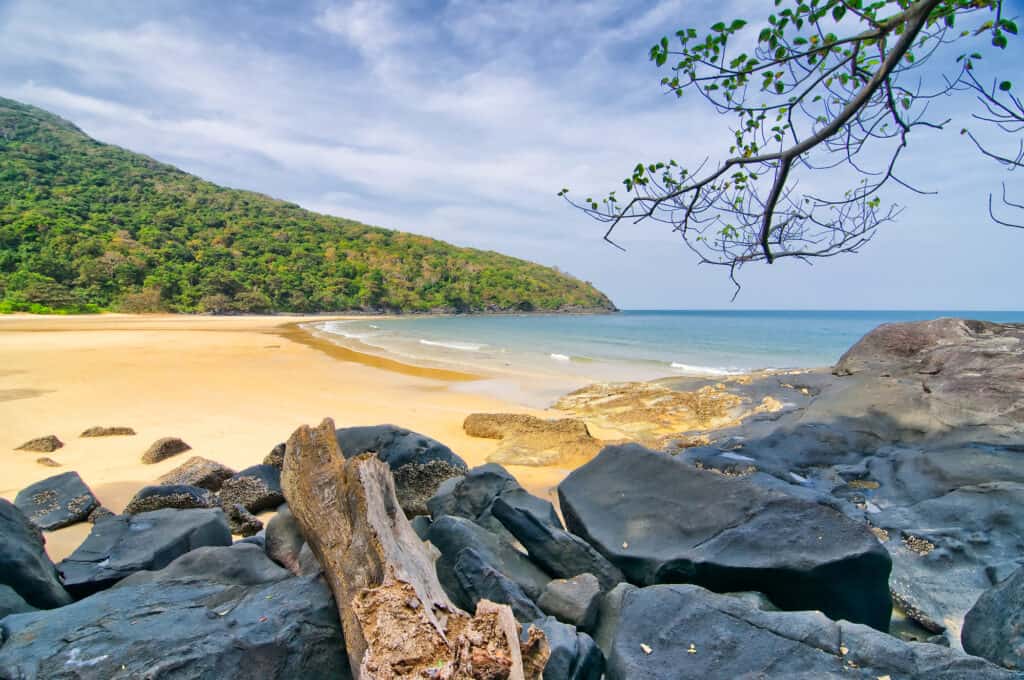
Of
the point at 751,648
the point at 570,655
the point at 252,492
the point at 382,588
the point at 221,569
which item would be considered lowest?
the point at 252,492

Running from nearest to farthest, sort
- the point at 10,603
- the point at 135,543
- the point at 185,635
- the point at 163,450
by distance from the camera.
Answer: the point at 185,635
the point at 10,603
the point at 135,543
the point at 163,450

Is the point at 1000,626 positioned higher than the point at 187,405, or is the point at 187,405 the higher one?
the point at 1000,626

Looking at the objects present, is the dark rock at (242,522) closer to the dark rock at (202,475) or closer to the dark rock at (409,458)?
the dark rock at (202,475)

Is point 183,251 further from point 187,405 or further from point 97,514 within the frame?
point 97,514

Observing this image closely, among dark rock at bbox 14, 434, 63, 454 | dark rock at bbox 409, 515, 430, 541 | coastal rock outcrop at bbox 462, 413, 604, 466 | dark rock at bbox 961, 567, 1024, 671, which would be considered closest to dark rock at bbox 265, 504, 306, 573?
dark rock at bbox 409, 515, 430, 541

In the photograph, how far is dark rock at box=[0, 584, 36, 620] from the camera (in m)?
2.24

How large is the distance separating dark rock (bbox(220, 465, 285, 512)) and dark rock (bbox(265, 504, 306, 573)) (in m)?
1.30

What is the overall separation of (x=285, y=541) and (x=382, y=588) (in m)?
1.61

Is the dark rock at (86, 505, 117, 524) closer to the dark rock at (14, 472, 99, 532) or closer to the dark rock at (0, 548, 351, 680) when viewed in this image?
the dark rock at (14, 472, 99, 532)

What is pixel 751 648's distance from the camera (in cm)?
196

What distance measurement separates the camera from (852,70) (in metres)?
3.07

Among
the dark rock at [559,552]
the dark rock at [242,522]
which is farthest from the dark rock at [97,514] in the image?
the dark rock at [559,552]

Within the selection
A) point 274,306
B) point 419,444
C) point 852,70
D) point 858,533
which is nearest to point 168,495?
point 419,444

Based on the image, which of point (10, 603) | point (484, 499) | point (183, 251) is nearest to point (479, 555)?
point (484, 499)
